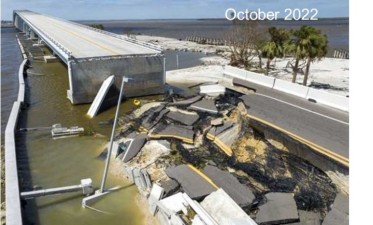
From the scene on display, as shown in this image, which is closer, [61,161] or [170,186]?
[170,186]

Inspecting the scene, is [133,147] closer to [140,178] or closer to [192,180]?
[140,178]

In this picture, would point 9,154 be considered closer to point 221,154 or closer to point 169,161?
point 169,161

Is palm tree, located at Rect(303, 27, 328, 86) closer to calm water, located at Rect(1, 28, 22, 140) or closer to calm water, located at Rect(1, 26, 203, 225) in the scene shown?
calm water, located at Rect(1, 26, 203, 225)

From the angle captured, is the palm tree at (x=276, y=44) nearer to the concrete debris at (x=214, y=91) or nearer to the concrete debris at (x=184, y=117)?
the concrete debris at (x=214, y=91)

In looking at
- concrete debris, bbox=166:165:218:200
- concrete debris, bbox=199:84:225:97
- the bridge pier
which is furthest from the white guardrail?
concrete debris, bbox=166:165:218:200

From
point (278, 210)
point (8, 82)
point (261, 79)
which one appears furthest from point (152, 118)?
point (8, 82)

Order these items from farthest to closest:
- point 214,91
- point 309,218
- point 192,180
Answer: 1. point 214,91
2. point 192,180
3. point 309,218

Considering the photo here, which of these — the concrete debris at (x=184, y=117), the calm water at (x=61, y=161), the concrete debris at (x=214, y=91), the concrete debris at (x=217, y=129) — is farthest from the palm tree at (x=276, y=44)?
the concrete debris at (x=217, y=129)
